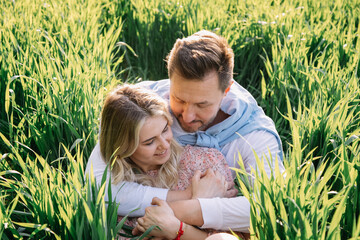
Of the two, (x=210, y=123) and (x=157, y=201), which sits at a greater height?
(x=210, y=123)

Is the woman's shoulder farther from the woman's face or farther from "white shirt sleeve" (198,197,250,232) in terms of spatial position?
"white shirt sleeve" (198,197,250,232)

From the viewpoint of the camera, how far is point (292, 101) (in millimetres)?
2885

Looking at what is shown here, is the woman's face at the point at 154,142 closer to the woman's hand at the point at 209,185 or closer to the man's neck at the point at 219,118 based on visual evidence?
the woman's hand at the point at 209,185

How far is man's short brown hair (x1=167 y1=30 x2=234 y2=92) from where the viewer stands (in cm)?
215

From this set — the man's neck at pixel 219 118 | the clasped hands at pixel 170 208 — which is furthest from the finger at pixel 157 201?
the man's neck at pixel 219 118

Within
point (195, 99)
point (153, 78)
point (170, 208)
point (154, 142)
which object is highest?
point (195, 99)

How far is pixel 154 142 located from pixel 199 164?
0.26 meters

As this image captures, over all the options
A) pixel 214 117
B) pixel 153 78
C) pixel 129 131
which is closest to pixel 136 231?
pixel 129 131

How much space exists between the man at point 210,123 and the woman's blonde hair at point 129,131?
75 mm

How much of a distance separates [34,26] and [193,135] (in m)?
1.77

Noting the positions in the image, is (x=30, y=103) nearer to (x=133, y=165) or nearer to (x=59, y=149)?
(x=59, y=149)

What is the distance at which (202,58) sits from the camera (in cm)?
216

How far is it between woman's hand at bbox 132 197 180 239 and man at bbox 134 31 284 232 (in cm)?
8

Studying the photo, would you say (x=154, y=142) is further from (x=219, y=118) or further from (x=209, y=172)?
(x=219, y=118)
